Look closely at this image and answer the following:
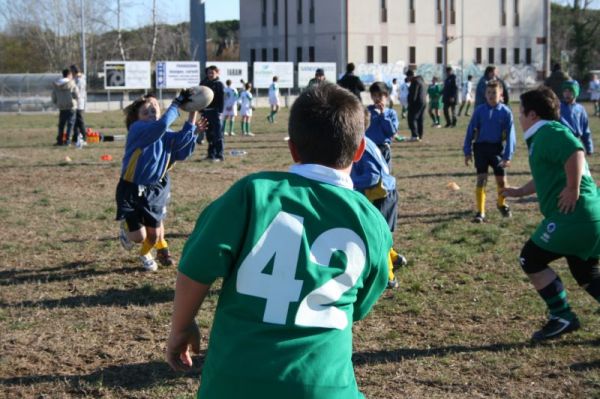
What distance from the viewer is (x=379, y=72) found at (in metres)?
60.6

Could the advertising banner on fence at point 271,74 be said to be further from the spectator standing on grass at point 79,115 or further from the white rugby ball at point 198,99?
the white rugby ball at point 198,99

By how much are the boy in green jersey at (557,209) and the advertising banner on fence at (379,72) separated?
53444mm

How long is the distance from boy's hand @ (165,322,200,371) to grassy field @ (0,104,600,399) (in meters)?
2.14

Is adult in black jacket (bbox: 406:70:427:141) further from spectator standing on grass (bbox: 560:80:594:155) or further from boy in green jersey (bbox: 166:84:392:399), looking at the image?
boy in green jersey (bbox: 166:84:392:399)

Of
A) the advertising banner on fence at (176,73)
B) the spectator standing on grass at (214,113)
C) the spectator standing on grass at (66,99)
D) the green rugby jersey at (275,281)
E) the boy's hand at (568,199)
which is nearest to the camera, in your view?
the green rugby jersey at (275,281)

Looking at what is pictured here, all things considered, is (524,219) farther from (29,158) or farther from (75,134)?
(75,134)

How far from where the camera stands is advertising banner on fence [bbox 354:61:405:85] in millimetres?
58969

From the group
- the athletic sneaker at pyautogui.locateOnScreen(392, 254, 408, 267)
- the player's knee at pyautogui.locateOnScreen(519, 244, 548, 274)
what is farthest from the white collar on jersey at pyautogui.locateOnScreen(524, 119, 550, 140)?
the athletic sneaker at pyautogui.locateOnScreen(392, 254, 408, 267)

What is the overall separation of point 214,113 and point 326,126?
13.9m

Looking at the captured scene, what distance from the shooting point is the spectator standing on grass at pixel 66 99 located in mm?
20281

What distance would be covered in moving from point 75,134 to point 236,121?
39.5 feet

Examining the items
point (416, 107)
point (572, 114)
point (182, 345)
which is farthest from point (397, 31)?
point (182, 345)

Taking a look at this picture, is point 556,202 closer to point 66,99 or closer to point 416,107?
point 66,99

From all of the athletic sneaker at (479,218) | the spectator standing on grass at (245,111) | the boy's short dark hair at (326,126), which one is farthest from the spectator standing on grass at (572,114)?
the spectator standing on grass at (245,111)
